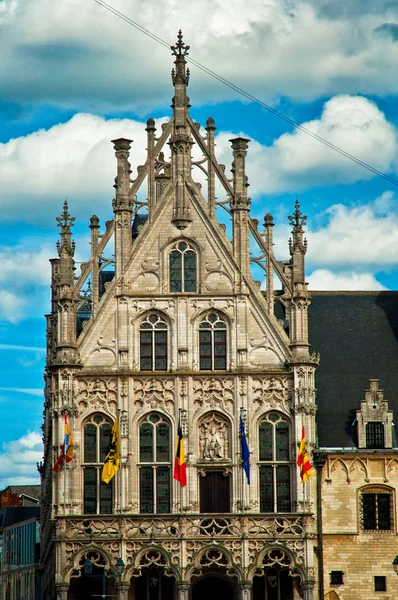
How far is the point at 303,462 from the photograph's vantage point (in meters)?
69.1

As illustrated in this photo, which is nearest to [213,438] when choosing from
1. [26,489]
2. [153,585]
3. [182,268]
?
[153,585]

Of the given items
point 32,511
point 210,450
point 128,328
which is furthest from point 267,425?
point 32,511

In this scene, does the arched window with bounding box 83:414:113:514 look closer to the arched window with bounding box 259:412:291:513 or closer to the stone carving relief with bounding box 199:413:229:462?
the stone carving relief with bounding box 199:413:229:462

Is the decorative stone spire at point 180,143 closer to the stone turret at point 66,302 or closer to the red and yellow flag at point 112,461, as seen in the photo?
the stone turret at point 66,302

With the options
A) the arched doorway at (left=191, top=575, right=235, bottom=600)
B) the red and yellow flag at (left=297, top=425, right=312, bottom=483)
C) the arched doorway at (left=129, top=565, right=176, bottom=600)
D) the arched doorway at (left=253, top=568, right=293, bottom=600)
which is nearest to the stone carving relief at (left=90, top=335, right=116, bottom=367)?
the red and yellow flag at (left=297, top=425, right=312, bottom=483)

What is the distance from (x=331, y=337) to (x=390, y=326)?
328cm

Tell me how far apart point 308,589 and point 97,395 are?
13459mm

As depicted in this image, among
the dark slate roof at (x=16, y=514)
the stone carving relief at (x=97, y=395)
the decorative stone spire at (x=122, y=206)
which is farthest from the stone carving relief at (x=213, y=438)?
the dark slate roof at (x=16, y=514)

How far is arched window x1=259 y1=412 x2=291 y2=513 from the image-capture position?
A: 6975 cm

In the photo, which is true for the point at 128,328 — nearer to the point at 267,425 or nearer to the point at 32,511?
the point at 267,425

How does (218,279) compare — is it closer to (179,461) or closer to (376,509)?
(179,461)

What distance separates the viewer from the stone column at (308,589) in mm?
68438

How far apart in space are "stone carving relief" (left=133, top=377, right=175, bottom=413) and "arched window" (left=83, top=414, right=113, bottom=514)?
2017 mm

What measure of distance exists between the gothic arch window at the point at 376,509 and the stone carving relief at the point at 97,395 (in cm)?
1294
